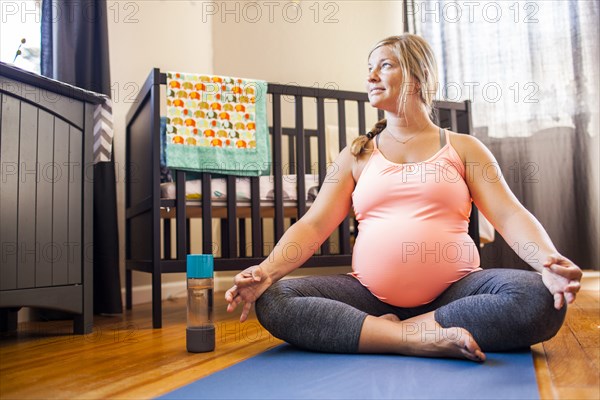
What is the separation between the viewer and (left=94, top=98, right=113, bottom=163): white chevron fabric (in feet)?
5.81

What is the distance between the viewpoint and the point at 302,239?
4.65 ft

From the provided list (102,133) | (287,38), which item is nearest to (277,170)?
(102,133)

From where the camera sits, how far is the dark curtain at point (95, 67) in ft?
7.22

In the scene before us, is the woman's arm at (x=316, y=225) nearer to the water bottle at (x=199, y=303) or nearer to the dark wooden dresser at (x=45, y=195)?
the water bottle at (x=199, y=303)

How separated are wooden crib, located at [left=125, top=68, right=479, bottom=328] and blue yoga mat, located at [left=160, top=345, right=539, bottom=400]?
31.9 inches

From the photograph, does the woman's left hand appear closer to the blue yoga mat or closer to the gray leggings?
the gray leggings

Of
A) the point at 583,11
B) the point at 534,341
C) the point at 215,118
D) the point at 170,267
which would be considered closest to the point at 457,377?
the point at 534,341

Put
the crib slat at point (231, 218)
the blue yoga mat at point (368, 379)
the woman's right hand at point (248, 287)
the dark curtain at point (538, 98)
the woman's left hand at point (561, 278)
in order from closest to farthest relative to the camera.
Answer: the blue yoga mat at point (368, 379) < the woman's left hand at point (561, 278) < the woman's right hand at point (248, 287) < the crib slat at point (231, 218) < the dark curtain at point (538, 98)

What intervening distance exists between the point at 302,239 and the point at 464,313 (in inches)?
17.0

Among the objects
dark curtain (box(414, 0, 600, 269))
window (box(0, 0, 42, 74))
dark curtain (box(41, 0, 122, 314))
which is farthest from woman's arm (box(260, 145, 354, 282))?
dark curtain (box(414, 0, 600, 269))

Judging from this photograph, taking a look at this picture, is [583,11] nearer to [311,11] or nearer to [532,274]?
[311,11]

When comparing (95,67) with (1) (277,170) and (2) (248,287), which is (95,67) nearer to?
(1) (277,170)

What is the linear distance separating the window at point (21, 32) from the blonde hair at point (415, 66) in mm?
1333

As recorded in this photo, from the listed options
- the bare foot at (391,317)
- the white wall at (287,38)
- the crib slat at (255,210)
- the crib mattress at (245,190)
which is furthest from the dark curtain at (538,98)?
the bare foot at (391,317)
